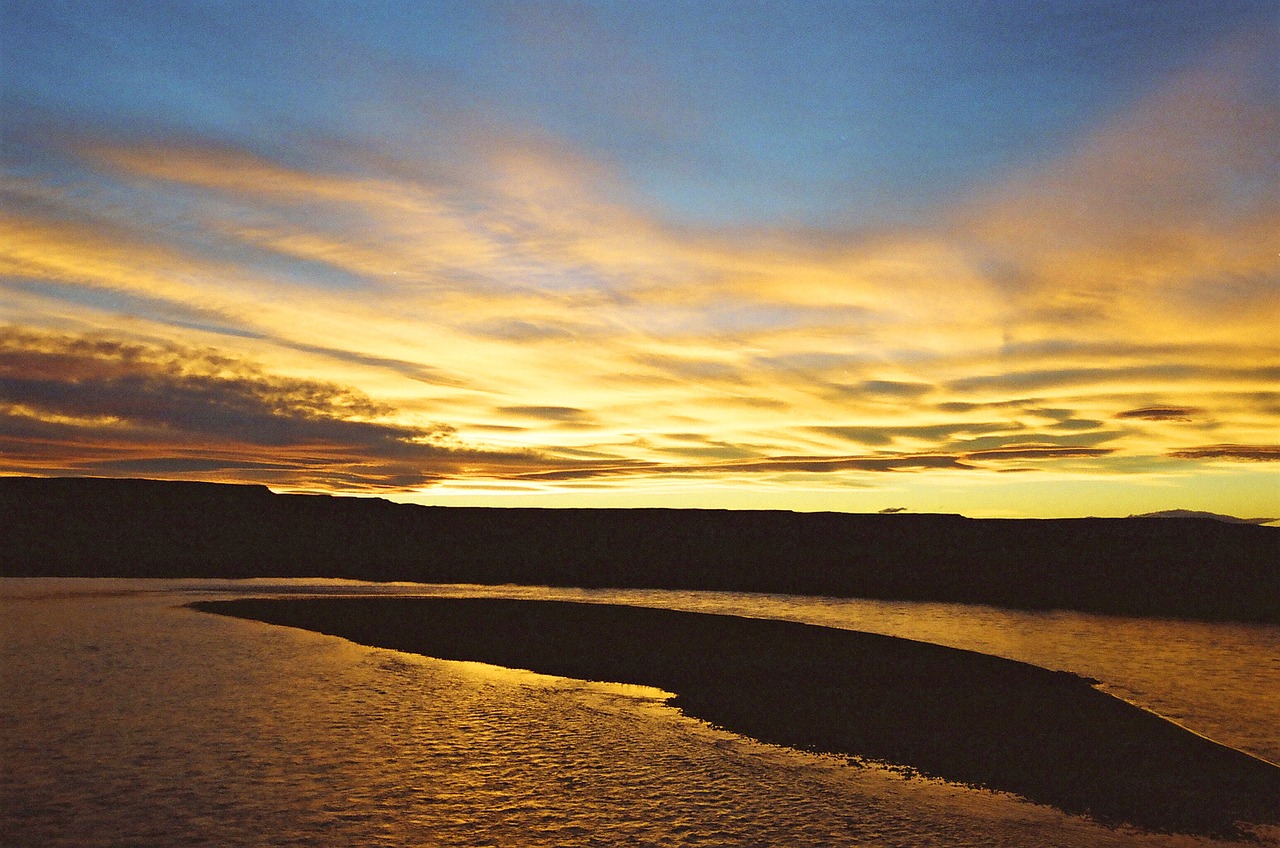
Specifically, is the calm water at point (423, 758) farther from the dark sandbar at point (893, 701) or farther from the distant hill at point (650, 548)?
the distant hill at point (650, 548)

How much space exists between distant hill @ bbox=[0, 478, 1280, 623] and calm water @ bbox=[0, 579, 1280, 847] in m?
28.7

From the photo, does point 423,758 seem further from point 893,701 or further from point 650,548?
point 650,548

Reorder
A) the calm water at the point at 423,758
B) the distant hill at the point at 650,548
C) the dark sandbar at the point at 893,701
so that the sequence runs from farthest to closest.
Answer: the distant hill at the point at 650,548
the dark sandbar at the point at 893,701
the calm water at the point at 423,758

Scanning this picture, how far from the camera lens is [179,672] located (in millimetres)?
21188

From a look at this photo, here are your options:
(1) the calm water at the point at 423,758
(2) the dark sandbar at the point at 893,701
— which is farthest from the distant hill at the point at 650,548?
(1) the calm water at the point at 423,758

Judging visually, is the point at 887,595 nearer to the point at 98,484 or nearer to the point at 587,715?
the point at 587,715

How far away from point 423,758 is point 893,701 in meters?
10.8

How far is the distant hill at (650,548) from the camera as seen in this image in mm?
54781

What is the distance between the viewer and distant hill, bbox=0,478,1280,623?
54.8 m

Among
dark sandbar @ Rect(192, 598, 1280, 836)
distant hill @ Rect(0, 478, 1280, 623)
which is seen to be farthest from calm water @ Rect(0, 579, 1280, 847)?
distant hill @ Rect(0, 478, 1280, 623)

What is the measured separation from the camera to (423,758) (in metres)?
14.3

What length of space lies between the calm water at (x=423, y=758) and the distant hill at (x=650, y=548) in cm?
2867

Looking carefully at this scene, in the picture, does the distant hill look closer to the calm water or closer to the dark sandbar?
the dark sandbar

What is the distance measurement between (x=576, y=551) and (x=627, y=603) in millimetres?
37701
